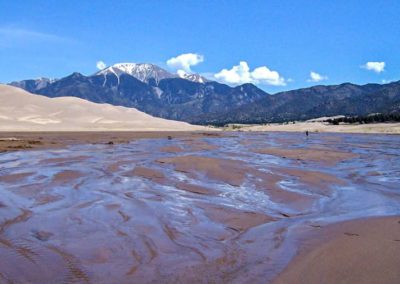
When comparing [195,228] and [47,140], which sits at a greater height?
[47,140]

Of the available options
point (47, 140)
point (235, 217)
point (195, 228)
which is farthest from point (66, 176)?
point (47, 140)

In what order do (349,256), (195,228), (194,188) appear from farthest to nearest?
(194,188), (195,228), (349,256)

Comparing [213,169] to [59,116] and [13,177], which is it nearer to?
[13,177]

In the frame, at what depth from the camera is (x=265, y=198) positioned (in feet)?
44.3

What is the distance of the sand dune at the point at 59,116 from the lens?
71.8 metres

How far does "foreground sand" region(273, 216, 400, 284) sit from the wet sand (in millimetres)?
18

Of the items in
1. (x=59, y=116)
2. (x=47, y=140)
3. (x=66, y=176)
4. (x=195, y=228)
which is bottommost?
(x=195, y=228)

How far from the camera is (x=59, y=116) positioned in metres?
Answer: 84.0

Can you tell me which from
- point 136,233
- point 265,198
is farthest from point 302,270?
point 265,198

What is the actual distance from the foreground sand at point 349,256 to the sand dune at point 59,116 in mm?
62709

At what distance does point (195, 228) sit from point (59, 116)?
79386 mm

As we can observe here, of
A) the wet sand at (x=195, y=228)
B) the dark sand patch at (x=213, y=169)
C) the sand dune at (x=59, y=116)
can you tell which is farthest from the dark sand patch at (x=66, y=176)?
the sand dune at (x=59, y=116)

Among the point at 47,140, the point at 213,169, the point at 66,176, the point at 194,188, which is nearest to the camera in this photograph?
the point at 194,188

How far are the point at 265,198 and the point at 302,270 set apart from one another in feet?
22.1
